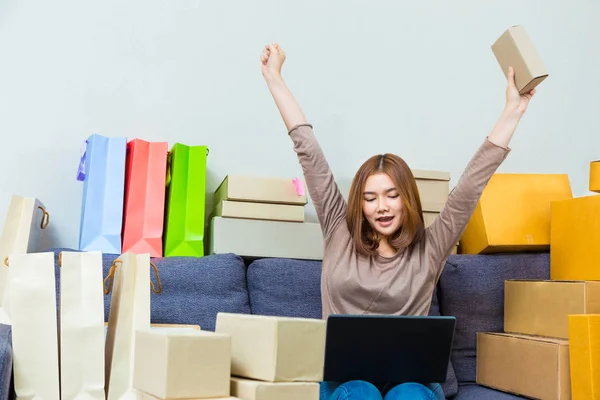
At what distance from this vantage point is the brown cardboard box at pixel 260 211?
6.95ft

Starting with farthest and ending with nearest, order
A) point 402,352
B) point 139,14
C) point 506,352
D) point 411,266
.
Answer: point 139,14
point 506,352
point 411,266
point 402,352

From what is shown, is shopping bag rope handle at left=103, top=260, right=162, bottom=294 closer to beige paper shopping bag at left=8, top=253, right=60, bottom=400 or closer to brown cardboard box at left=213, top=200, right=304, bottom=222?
beige paper shopping bag at left=8, top=253, right=60, bottom=400

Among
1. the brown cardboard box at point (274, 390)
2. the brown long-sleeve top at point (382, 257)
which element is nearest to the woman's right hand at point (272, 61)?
the brown long-sleeve top at point (382, 257)

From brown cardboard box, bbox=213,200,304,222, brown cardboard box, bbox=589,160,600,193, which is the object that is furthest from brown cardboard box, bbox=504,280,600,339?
brown cardboard box, bbox=213,200,304,222

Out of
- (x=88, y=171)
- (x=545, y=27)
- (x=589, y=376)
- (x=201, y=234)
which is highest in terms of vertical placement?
(x=545, y=27)

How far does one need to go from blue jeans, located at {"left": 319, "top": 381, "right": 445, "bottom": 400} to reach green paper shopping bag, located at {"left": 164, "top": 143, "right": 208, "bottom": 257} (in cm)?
69

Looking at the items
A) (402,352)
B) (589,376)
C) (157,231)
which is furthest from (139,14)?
(589,376)

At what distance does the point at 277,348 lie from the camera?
1210mm

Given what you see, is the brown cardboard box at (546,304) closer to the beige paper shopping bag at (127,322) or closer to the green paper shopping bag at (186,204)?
the green paper shopping bag at (186,204)

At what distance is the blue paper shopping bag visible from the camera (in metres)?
2.01

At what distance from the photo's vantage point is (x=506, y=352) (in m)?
2.02

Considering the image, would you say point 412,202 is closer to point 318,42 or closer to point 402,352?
point 402,352

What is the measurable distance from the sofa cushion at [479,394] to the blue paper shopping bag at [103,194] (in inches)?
42.8

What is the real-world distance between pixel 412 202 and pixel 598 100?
139cm
